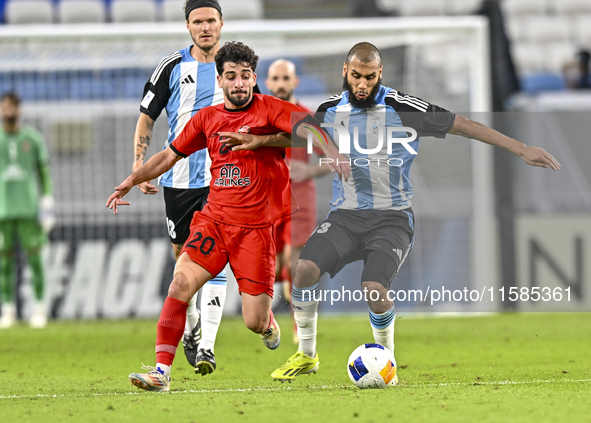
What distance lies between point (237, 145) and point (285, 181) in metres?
0.40

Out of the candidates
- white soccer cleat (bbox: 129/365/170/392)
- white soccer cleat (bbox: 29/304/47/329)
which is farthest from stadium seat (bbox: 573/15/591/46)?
white soccer cleat (bbox: 129/365/170/392)

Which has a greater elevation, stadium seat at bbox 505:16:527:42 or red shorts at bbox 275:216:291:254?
stadium seat at bbox 505:16:527:42

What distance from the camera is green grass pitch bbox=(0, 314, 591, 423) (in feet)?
12.8

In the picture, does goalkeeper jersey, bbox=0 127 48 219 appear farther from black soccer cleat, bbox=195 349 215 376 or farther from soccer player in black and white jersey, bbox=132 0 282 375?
black soccer cleat, bbox=195 349 215 376

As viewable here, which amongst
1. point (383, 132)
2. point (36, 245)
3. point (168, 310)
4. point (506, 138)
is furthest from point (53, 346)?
point (506, 138)

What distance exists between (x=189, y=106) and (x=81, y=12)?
6416mm

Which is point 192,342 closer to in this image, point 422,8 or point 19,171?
point 19,171

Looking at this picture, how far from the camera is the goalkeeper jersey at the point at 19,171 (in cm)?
968

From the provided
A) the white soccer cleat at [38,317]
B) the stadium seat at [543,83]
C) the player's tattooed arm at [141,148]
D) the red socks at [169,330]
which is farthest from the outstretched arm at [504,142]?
the stadium seat at [543,83]

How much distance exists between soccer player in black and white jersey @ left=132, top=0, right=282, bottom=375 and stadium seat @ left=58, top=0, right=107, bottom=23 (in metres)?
6.16

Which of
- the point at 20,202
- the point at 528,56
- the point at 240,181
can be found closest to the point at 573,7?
the point at 528,56

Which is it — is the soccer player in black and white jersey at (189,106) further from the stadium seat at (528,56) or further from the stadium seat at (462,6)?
the stadium seat at (528,56)

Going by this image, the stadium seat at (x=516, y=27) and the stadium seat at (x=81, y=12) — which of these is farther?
the stadium seat at (x=516, y=27)

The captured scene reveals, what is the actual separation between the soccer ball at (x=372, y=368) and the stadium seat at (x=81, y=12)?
8054 millimetres
